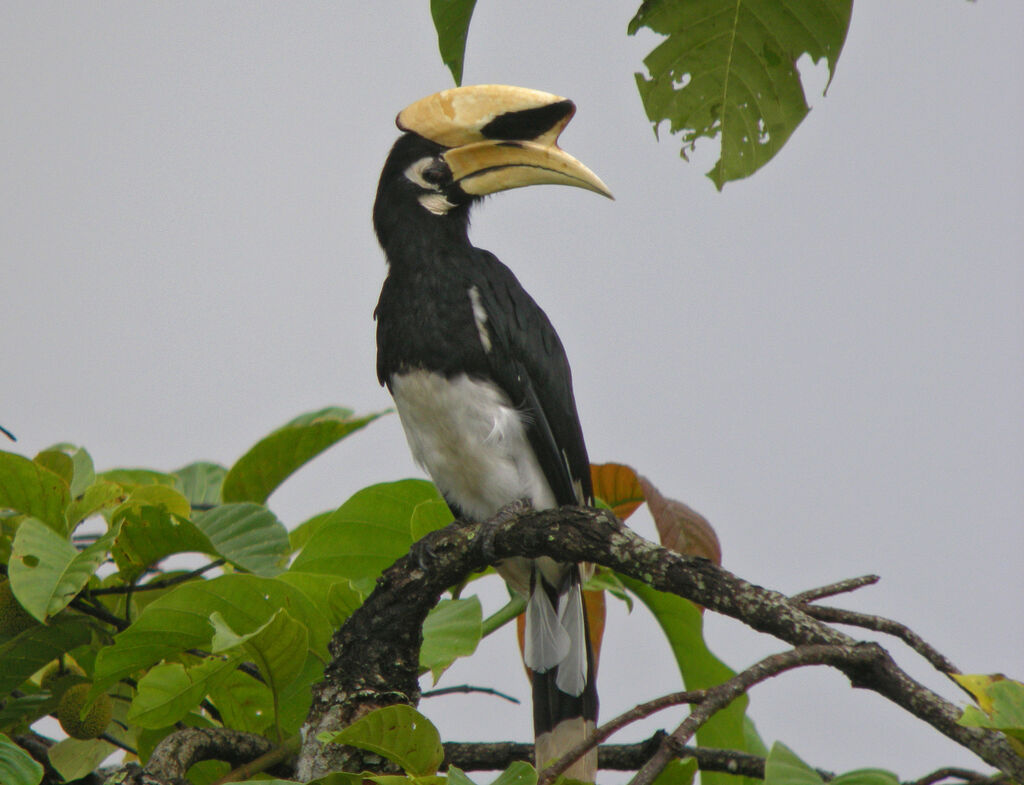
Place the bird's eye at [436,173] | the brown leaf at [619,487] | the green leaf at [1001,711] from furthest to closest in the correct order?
the bird's eye at [436,173] → the brown leaf at [619,487] → the green leaf at [1001,711]

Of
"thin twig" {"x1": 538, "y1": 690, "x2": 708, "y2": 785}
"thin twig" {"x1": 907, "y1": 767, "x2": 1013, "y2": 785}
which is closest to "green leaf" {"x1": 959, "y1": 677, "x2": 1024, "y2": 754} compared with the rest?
"thin twig" {"x1": 907, "y1": 767, "x2": 1013, "y2": 785}

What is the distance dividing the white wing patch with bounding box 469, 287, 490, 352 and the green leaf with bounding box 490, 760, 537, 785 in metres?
1.60

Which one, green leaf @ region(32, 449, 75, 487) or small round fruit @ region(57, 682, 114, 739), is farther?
green leaf @ region(32, 449, 75, 487)

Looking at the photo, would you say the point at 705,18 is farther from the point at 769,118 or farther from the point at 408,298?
the point at 408,298

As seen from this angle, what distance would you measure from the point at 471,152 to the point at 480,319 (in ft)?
1.59

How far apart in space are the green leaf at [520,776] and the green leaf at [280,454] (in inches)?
54.6

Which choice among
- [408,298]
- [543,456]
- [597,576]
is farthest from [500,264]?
[597,576]

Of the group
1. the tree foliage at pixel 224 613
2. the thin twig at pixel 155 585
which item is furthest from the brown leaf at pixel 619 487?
the thin twig at pixel 155 585

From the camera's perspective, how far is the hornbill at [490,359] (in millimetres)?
2686

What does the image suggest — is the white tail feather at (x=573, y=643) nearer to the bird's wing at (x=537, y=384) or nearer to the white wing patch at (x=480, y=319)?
the bird's wing at (x=537, y=384)

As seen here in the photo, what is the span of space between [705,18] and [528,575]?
1738 millimetres

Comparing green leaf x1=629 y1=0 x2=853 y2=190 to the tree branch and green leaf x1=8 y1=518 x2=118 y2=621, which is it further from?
green leaf x1=8 y1=518 x2=118 y2=621

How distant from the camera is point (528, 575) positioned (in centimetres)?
285

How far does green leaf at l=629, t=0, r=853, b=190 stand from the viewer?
138 centimetres
